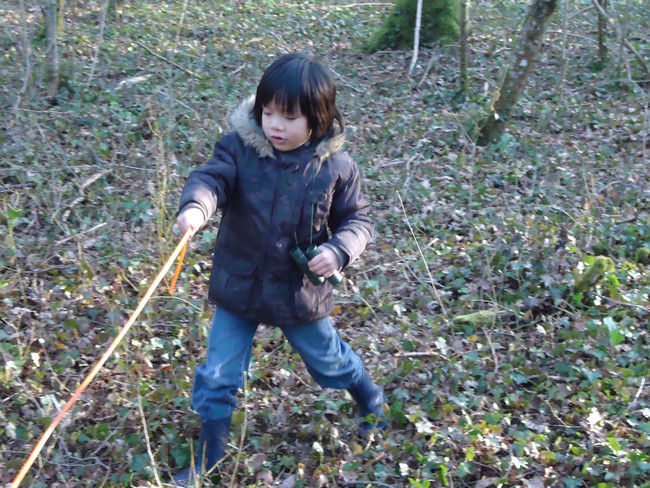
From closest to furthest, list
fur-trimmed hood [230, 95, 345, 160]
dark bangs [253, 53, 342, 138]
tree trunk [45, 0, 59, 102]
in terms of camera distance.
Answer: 1. dark bangs [253, 53, 342, 138]
2. fur-trimmed hood [230, 95, 345, 160]
3. tree trunk [45, 0, 59, 102]

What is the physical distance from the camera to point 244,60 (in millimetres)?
9734

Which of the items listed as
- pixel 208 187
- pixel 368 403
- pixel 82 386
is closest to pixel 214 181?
pixel 208 187

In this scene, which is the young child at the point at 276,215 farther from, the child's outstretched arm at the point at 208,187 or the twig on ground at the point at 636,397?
the twig on ground at the point at 636,397

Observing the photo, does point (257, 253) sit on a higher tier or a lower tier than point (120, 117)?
higher

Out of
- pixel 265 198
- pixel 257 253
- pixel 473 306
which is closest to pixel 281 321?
pixel 257 253

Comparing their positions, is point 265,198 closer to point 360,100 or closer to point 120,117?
point 120,117

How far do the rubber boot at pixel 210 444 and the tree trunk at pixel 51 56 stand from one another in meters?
5.58

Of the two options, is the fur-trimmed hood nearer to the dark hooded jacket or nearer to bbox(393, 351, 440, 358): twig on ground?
the dark hooded jacket

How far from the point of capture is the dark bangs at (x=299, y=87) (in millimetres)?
2963

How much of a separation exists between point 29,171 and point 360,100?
162 inches

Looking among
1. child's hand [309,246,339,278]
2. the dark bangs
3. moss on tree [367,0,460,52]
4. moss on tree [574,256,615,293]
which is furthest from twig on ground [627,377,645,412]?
moss on tree [367,0,460,52]

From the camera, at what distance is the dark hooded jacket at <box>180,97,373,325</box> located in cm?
309

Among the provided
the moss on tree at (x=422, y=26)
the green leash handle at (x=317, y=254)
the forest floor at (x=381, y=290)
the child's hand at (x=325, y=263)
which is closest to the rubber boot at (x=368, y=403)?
the forest floor at (x=381, y=290)

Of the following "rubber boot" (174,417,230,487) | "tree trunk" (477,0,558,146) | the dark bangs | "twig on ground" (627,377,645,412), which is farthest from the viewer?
"tree trunk" (477,0,558,146)
